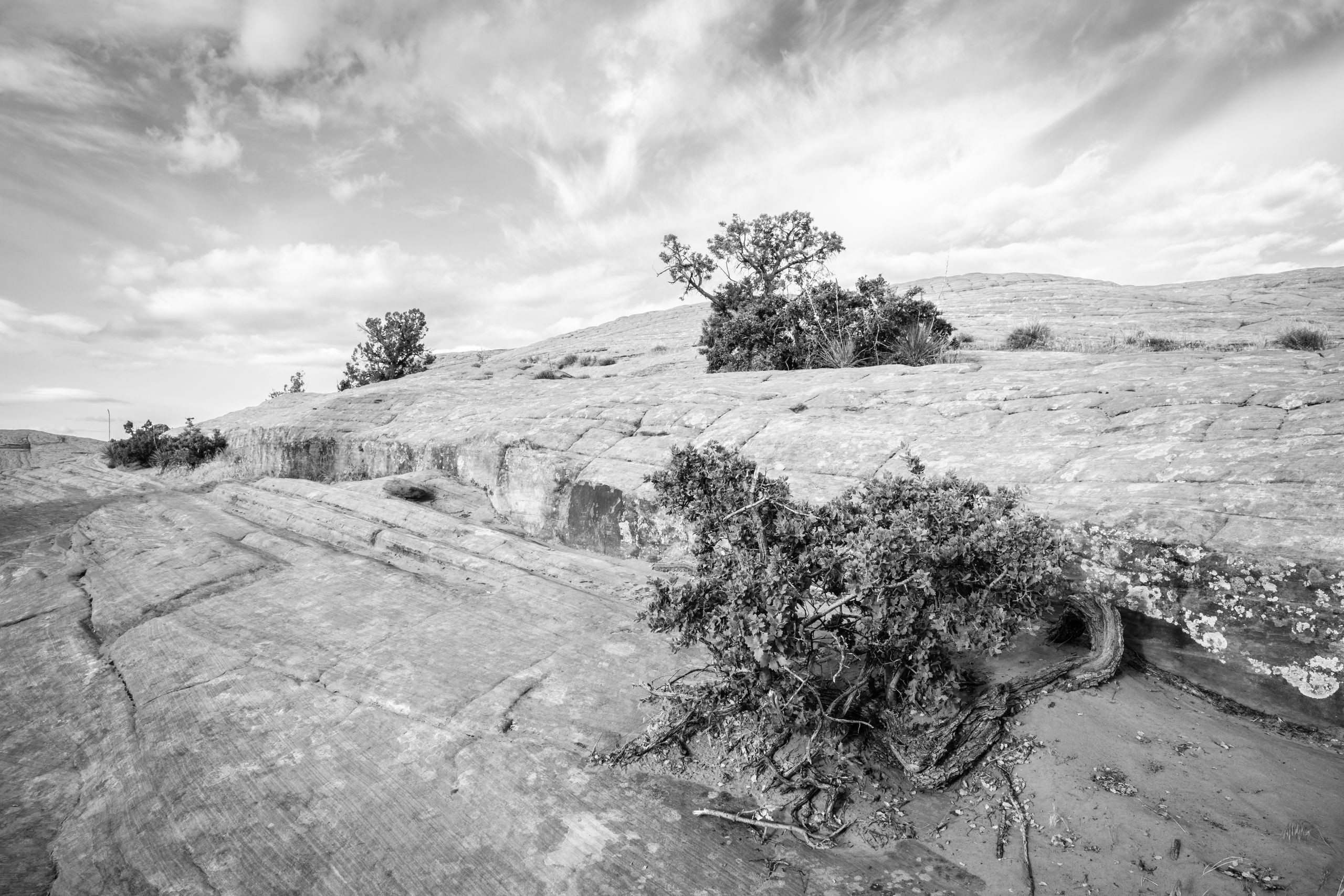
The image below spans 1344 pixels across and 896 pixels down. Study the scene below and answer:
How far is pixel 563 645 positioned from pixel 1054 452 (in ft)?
20.7

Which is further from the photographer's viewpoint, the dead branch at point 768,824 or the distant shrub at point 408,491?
the distant shrub at point 408,491

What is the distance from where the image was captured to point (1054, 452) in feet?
24.9

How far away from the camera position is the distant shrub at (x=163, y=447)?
59.4ft

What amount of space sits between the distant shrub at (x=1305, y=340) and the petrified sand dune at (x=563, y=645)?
6.05 meters

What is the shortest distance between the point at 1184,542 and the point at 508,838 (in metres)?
6.03

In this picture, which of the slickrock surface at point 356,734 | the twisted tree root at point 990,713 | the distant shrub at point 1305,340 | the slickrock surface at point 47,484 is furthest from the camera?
the distant shrub at point 1305,340

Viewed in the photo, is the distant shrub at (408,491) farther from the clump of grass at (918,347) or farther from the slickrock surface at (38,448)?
the slickrock surface at (38,448)

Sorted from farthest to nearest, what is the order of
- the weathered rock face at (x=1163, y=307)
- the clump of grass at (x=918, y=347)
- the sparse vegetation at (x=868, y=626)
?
the weathered rock face at (x=1163, y=307), the clump of grass at (x=918, y=347), the sparse vegetation at (x=868, y=626)

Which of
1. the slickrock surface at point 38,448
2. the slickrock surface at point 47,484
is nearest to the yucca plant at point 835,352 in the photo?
the slickrock surface at point 47,484

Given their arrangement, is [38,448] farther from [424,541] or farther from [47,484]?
[424,541]

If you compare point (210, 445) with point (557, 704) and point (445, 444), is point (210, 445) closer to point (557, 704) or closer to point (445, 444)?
point (445, 444)

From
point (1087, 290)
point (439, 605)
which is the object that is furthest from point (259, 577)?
point (1087, 290)

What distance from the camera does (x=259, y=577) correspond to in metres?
9.02

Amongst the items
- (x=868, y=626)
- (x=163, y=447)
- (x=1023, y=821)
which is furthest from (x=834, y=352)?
(x=163, y=447)
